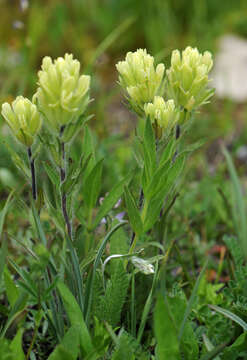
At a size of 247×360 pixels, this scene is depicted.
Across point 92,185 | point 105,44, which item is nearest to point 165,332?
point 92,185

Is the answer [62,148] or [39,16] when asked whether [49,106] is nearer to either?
[62,148]

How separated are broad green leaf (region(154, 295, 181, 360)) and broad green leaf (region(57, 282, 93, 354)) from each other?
16 centimetres

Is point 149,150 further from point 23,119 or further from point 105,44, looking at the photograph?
point 105,44

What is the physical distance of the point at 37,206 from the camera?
1.04 m

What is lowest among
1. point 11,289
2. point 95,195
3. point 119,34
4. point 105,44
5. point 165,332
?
point 165,332

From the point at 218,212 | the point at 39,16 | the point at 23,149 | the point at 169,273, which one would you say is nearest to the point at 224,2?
the point at 39,16

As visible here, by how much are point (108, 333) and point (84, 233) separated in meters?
0.35

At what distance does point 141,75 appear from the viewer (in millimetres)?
999

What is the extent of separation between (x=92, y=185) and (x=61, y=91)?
0.33 meters

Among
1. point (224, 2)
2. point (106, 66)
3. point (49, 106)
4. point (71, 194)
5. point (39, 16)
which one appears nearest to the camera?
point (49, 106)

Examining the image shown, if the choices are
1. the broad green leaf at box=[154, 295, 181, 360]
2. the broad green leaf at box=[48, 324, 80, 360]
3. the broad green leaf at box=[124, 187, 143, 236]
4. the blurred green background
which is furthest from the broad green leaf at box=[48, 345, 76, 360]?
the blurred green background

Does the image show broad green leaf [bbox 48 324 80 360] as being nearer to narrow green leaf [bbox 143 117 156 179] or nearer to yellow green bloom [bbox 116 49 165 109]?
narrow green leaf [bbox 143 117 156 179]

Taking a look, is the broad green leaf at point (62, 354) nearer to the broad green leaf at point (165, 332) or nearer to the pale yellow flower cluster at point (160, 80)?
the broad green leaf at point (165, 332)

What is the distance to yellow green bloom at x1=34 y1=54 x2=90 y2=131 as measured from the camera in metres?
0.85
